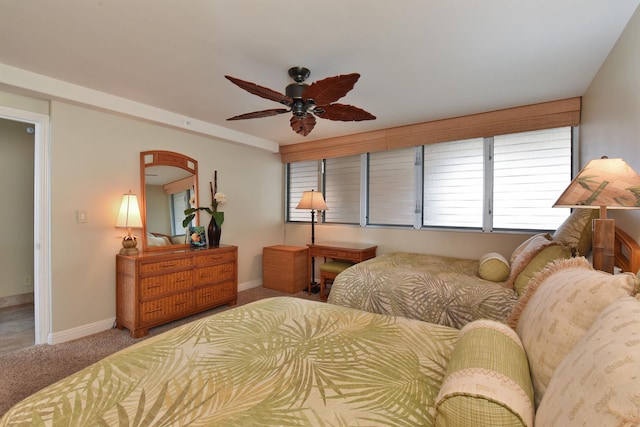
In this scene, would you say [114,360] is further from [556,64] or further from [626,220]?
[556,64]

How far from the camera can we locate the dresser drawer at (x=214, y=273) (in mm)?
3498

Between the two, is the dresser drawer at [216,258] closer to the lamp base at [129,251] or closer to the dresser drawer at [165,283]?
the dresser drawer at [165,283]

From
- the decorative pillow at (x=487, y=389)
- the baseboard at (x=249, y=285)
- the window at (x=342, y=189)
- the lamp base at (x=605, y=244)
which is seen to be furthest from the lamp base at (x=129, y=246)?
the lamp base at (x=605, y=244)

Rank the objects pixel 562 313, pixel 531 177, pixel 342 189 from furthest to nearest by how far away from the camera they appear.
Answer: pixel 342 189, pixel 531 177, pixel 562 313

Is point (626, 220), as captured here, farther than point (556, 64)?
No

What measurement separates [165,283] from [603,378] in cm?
347

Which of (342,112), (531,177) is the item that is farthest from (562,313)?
(531,177)

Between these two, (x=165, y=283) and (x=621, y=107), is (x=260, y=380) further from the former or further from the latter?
(x=621, y=107)

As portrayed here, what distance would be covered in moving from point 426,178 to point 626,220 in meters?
2.22

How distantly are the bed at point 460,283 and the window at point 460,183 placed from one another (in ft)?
3.16

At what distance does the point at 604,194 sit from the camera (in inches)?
57.6

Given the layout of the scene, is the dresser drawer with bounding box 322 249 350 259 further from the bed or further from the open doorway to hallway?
the open doorway to hallway

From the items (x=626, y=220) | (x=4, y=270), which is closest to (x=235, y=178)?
(x=4, y=270)

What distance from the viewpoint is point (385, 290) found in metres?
2.58
